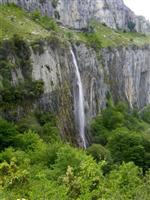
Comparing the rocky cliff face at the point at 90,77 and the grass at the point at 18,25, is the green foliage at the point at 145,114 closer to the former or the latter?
the rocky cliff face at the point at 90,77

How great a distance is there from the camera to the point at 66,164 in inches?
1587

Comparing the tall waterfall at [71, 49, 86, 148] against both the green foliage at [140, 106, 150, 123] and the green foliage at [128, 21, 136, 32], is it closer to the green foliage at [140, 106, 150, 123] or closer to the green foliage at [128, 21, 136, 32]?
the green foliage at [140, 106, 150, 123]

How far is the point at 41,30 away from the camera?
79.8 m

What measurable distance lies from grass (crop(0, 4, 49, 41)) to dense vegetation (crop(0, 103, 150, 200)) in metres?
12.9

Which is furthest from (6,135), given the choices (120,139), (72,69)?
(72,69)

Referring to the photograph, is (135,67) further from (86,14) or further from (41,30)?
(41,30)

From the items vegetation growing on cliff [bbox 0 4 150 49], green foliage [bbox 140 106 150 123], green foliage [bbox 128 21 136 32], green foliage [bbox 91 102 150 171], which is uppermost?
vegetation growing on cliff [bbox 0 4 150 49]

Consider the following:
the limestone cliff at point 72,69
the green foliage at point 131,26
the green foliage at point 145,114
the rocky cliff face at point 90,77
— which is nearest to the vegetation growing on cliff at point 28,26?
the limestone cliff at point 72,69

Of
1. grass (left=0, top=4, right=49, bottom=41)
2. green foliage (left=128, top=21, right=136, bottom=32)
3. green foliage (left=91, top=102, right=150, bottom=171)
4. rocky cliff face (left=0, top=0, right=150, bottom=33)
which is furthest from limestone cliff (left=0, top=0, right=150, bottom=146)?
green foliage (left=128, top=21, right=136, bottom=32)

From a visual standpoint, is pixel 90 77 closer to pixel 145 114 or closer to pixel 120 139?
pixel 120 139

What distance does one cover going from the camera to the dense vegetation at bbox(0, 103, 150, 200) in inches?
1088

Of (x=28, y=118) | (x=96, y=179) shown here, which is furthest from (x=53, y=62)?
(x=96, y=179)

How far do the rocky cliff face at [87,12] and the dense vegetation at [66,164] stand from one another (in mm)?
25486

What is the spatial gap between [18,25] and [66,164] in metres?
40.3
